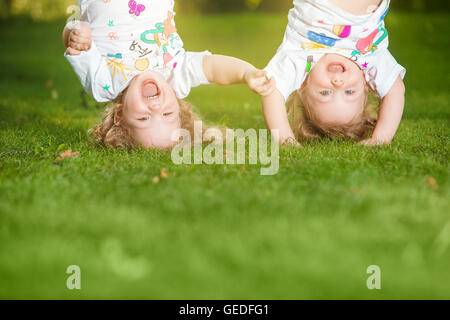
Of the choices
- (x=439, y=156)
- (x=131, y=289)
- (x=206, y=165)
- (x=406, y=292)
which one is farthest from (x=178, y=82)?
(x=406, y=292)

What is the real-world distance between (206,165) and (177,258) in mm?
1018

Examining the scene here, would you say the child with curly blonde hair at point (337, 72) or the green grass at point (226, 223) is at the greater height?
the child with curly blonde hair at point (337, 72)

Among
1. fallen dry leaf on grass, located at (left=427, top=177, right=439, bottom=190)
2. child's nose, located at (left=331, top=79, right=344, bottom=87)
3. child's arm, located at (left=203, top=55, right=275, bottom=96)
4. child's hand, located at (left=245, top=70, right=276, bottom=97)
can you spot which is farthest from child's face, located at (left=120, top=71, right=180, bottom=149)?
fallen dry leaf on grass, located at (left=427, top=177, right=439, bottom=190)

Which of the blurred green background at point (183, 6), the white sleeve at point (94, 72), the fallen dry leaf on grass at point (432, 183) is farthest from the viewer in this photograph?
the blurred green background at point (183, 6)

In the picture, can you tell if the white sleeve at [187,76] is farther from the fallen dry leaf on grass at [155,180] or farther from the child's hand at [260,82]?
the fallen dry leaf on grass at [155,180]

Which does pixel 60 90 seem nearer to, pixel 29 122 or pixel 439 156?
pixel 29 122

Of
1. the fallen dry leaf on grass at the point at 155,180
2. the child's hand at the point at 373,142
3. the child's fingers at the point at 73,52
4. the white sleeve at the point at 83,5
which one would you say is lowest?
the fallen dry leaf on grass at the point at 155,180

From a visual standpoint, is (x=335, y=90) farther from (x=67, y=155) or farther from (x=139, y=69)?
(x=67, y=155)

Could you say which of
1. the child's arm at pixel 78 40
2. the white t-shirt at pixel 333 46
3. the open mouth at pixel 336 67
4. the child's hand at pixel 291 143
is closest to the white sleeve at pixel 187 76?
the white t-shirt at pixel 333 46

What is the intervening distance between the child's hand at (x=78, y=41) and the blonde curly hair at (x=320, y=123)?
1.44 m

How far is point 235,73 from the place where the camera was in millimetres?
3127

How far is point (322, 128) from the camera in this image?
126 inches

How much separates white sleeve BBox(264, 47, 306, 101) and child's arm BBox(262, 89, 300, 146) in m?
0.06

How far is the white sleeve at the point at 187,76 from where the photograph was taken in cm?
326
